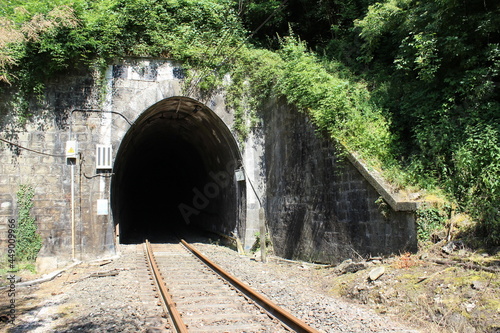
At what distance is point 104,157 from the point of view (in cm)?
1090

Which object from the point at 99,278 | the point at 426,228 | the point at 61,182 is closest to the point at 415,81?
the point at 426,228

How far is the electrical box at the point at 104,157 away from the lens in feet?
35.5

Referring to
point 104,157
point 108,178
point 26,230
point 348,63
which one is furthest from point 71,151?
point 348,63

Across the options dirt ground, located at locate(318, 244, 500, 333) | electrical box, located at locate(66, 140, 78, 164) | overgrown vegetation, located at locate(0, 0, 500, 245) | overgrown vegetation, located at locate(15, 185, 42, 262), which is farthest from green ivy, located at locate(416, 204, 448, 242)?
overgrown vegetation, located at locate(15, 185, 42, 262)

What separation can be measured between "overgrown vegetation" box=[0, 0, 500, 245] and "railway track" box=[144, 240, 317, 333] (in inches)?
132

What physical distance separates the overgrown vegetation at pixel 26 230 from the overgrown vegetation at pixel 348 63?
208cm

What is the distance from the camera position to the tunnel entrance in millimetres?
13180

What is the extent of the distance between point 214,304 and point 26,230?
20.9 ft

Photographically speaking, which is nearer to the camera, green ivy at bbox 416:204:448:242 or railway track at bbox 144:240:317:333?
railway track at bbox 144:240:317:333

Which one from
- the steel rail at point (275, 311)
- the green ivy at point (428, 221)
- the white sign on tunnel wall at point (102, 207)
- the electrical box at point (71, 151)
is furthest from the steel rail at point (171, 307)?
the electrical box at point (71, 151)

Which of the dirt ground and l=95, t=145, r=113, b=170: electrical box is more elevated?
l=95, t=145, r=113, b=170: electrical box

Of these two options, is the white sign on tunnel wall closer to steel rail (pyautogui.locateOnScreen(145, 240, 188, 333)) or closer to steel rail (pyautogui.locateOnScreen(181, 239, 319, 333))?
steel rail (pyautogui.locateOnScreen(145, 240, 188, 333))

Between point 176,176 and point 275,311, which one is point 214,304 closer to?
point 275,311

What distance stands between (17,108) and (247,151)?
20.8 feet
